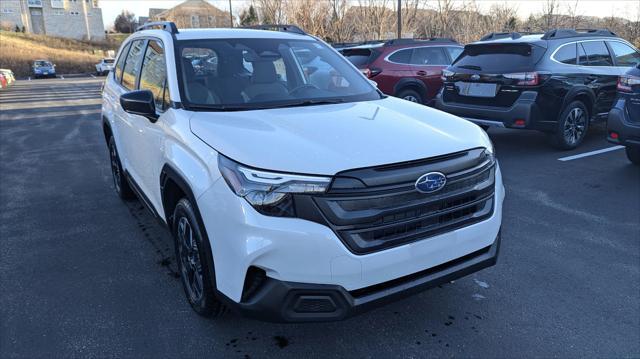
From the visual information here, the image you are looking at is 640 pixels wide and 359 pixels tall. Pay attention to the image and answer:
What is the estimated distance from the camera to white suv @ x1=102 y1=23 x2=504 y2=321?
86.1 inches

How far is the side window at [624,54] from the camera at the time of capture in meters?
7.75

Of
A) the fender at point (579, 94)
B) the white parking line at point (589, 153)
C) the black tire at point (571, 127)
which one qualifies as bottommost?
the white parking line at point (589, 153)

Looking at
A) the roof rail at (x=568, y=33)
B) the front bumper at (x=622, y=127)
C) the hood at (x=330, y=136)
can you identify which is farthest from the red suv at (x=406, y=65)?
the hood at (x=330, y=136)

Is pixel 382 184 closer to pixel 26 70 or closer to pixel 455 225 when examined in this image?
pixel 455 225

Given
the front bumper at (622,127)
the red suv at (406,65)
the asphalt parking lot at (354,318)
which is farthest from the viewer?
the red suv at (406,65)

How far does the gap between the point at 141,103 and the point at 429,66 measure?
7.95 meters

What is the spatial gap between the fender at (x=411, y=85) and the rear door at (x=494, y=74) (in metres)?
2.11

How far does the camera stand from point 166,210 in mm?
3229

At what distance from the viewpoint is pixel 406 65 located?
9.81 meters

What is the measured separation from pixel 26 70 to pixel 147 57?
4685 cm

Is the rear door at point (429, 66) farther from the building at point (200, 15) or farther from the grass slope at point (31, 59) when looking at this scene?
the building at point (200, 15)

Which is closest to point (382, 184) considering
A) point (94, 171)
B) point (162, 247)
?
point (162, 247)

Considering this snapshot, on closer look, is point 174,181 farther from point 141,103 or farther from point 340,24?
point 340,24

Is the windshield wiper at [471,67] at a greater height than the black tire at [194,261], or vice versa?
the windshield wiper at [471,67]
